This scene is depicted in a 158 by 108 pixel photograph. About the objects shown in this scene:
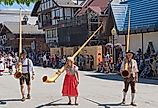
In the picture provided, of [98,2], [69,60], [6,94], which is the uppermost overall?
[98,2]

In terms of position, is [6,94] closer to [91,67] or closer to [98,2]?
[91,67]

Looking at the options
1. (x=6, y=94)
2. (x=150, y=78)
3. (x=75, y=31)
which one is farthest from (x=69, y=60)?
(x=75, y=31)

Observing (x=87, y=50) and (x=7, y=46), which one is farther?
(x=7, y=46)

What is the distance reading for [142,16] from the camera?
3144 cm

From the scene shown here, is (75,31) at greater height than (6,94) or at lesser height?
greater

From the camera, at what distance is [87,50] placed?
123 feet

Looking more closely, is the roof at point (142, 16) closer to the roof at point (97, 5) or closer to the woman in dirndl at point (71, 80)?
the roof at point (97, 5)

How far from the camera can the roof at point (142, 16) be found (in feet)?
96.5

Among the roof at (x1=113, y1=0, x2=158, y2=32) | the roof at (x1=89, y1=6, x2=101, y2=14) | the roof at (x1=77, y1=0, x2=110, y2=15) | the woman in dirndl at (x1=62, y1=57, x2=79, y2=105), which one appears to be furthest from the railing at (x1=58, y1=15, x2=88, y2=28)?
the woman in dirndl at (x1=62, y1=57, x2=79, y2=105)

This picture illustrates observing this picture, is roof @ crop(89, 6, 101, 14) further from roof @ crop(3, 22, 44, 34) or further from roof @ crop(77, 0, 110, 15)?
roof @ crop(3, 22, 44, 34)

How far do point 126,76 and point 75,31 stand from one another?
3392 centimetres

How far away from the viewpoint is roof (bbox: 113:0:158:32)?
29417 millimetres

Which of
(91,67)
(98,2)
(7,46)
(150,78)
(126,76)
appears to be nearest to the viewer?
(126,76)

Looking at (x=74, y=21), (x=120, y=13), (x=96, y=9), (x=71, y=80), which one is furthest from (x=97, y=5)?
(x=71, y=80)
